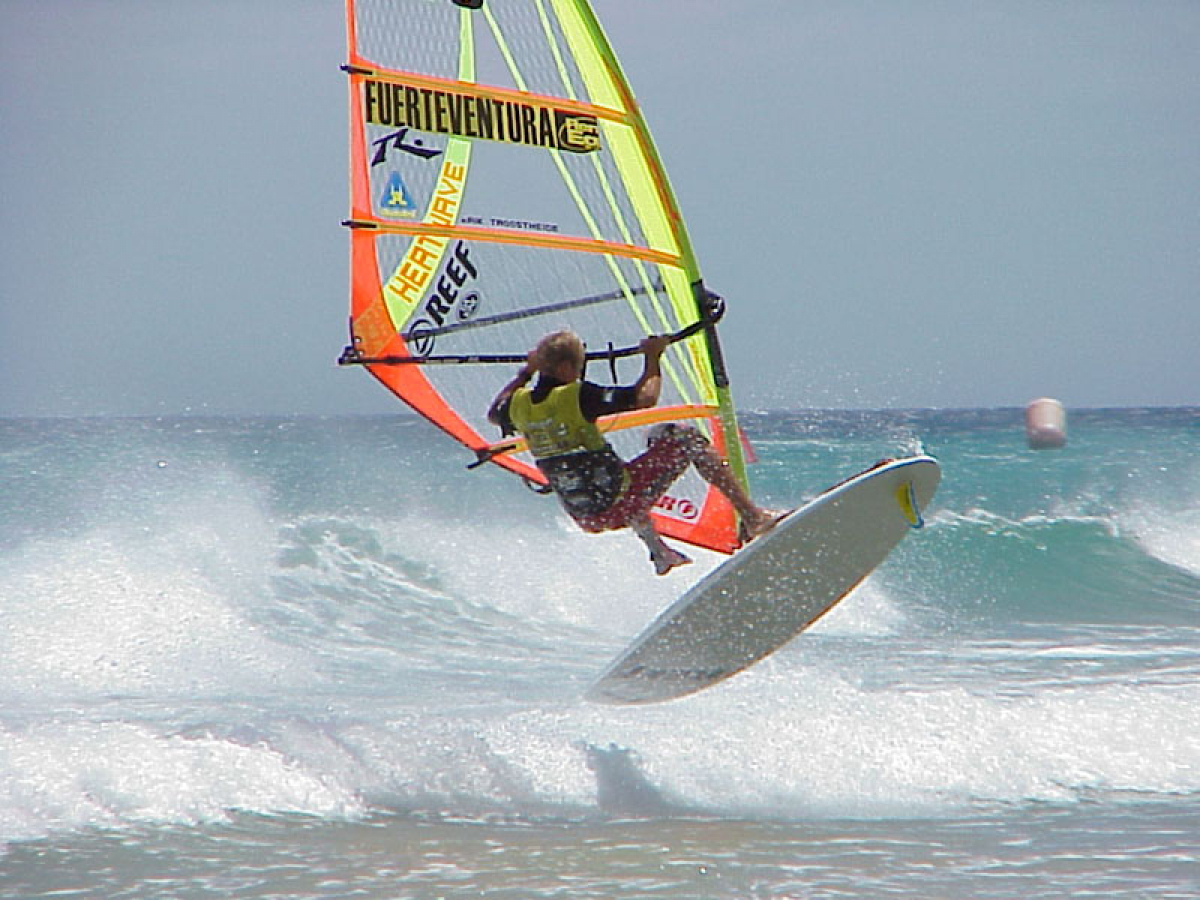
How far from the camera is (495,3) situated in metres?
5.67

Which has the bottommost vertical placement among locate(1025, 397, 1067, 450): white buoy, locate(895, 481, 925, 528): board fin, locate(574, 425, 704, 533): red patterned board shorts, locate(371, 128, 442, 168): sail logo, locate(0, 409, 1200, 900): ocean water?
locate(0, 409, 1200, 900): ocean water

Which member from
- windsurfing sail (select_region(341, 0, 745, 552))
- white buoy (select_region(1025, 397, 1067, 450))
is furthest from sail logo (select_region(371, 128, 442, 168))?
white buoy (select_region(1025, 397, 1067, 450))

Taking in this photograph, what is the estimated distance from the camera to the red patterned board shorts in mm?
5234

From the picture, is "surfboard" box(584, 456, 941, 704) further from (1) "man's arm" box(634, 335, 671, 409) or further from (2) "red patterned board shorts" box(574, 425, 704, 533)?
(1) "man's arm" box(634, 335, 671, 409)

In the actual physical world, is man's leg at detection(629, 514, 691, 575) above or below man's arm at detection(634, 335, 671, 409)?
below

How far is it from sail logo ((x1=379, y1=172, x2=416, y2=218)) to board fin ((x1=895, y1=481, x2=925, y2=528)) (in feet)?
6.89

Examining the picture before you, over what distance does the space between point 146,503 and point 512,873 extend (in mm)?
7994

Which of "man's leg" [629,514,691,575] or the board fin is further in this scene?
the board fin

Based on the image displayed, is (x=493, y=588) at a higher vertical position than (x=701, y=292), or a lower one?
lower

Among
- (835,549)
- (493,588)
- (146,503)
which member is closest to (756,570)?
(835,549)

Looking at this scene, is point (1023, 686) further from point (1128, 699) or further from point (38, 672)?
point (38, 672)

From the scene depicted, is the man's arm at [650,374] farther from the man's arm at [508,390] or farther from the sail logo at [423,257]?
Result: the sail logo at [423,257]

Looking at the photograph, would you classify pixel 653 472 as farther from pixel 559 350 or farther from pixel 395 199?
pixel 395 199

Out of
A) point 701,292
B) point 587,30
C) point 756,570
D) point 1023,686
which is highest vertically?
point 587,30
